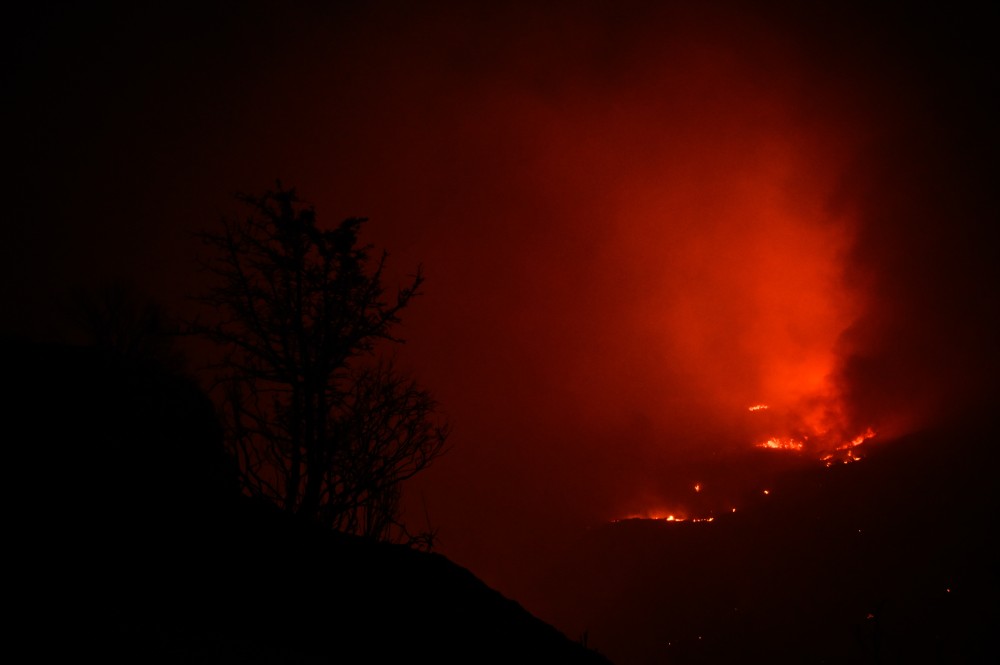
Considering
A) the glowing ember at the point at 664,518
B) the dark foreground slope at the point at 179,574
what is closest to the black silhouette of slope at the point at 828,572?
the glowing ember at the point at 664,518

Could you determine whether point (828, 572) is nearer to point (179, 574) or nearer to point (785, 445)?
point (785, 445)

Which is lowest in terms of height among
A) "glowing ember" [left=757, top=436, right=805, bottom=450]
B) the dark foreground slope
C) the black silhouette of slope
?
the dark foreground slope

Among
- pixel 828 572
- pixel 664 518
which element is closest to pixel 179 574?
pixel 828 572

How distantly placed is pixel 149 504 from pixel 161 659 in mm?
3028

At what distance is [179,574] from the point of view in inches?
231

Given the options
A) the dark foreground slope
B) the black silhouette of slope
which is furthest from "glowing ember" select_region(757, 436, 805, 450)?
the dark foreground slope

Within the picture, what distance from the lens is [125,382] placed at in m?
11.1

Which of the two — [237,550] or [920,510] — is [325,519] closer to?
[237,550]

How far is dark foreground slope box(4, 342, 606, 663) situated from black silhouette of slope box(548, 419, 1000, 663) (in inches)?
3598

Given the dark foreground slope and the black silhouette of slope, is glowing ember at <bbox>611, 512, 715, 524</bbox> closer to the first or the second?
the black silhouette of slope

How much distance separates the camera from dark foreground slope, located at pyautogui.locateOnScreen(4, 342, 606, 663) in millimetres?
4406

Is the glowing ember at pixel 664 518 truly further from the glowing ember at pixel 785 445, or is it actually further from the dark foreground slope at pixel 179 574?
the dark foreground slope at pixel 179 574

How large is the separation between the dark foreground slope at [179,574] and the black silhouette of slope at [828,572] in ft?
300

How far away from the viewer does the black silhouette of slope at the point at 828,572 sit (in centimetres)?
9184
